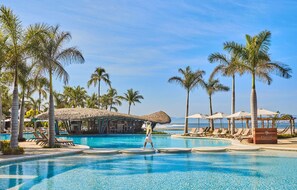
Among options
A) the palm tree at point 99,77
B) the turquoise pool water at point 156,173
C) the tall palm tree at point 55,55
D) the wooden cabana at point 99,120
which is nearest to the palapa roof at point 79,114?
the wooden cabana at point 99,120

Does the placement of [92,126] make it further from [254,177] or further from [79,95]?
[254,177]

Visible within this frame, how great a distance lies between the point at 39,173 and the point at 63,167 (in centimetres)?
141

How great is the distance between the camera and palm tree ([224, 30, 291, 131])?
2148cm

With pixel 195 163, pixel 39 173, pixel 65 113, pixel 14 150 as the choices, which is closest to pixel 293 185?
pixel 195 163

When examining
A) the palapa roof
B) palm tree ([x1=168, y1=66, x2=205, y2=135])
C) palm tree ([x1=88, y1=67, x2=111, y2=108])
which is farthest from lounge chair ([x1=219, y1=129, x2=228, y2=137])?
palm tree ([x1=88, y1=67, x2=111, y2=108])

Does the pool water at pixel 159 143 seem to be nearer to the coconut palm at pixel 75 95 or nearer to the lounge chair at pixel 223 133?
the lounge chair at pixel 223 133

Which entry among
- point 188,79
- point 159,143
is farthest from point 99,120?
point 159,143

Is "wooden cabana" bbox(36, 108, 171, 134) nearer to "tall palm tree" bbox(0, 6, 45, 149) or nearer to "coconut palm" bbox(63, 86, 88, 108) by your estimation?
"coconut palm" bbox(63, 86, 88, 108)

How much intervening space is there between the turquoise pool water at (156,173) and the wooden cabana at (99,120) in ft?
73.1

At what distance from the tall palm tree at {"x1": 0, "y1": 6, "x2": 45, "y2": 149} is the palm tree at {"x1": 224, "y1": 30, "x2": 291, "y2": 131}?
12.9 meters

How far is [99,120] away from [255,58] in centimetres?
2367

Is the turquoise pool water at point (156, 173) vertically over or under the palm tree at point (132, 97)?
under

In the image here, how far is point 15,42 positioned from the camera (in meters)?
14.9

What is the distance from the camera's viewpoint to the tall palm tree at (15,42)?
14531 millimetres
